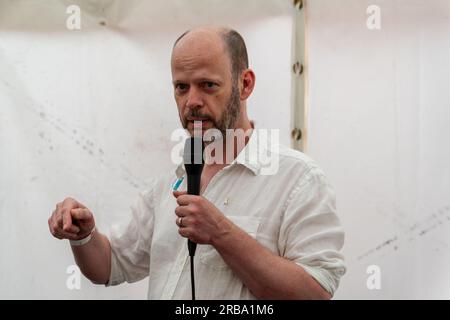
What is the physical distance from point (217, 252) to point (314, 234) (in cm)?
22

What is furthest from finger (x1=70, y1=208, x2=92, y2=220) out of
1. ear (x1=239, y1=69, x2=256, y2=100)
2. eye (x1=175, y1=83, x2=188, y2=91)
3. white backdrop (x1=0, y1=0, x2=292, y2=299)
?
white backdrop (x1=0, y1=0, x2=292, y2=299)

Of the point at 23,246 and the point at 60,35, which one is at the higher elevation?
the point at 60,35

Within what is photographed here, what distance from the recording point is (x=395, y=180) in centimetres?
181

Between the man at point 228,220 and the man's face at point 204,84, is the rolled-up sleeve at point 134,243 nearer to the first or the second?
the man at point 228,220

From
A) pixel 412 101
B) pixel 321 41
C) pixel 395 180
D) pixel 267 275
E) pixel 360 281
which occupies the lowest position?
pixel 360 281

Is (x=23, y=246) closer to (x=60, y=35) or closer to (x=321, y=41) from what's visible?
(x=60, y=35)

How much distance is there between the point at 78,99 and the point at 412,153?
106 cm

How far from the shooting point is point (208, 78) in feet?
4.61

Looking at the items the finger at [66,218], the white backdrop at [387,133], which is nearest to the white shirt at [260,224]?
the finger at [66,218]

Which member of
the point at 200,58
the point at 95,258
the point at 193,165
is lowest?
the point at 95,258

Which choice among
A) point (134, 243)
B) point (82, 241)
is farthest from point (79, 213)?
point (134, 243)

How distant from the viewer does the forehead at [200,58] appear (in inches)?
55.4

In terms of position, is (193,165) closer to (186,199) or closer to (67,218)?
(186,199)
